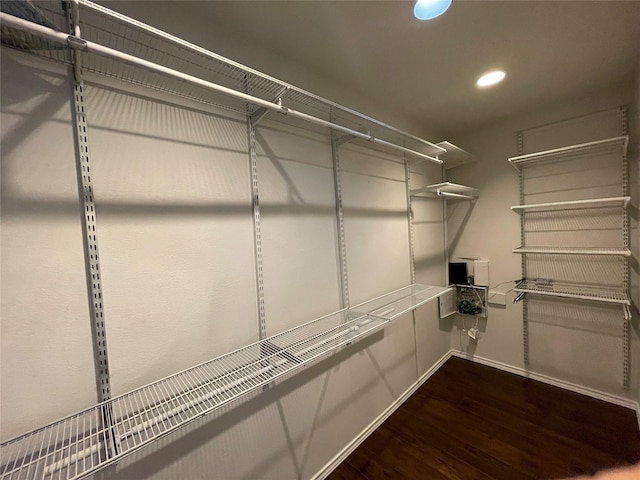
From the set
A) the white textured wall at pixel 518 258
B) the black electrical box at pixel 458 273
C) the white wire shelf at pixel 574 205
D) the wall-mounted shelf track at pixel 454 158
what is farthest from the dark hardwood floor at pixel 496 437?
the wall-mounted shelf track at pixel 454 158

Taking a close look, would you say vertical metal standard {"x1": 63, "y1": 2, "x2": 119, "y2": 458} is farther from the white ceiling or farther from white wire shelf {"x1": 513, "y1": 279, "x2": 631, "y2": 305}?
white wire shelf {"x1": 513, "y1": 279, "x2": 631, "y2": 305}

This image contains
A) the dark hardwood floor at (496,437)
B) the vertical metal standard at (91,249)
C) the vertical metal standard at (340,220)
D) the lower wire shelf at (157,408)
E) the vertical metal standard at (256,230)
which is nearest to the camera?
the lower wire shelf at (157,408)

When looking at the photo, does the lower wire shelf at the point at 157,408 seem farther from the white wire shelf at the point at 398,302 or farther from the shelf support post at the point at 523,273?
the shelf support post at the point at 523,273

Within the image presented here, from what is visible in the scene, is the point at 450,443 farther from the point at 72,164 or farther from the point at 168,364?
the point at 72,164

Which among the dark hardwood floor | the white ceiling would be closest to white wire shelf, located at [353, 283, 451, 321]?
the dark hardwood floor

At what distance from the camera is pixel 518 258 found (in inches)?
96.6

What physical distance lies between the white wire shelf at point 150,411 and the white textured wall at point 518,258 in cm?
197

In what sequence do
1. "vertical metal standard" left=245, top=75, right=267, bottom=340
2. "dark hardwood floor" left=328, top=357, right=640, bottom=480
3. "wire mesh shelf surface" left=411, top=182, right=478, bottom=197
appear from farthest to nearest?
"wire mesh shelf surface" left=411, top=182, right=478, bottom=197 → "dark hardwood floor" left=328, top=357, right=640, bottom=480 → "vertical metal standard" left=245, top=75, right=267, bottom=340

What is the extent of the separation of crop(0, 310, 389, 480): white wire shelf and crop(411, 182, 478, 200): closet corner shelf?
4.33 feet

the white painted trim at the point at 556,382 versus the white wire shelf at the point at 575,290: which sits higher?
the white wire shelf at the point at 575,290

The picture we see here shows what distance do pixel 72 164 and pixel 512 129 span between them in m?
3.21

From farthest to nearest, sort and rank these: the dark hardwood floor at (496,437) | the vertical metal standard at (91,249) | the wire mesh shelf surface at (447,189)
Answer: the wire mesh shelf surface at (447,189)
the dark hardwood floor at (496,437)
the vertical metal standard at (91,249)

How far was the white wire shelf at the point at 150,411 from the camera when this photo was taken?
0.71 metres

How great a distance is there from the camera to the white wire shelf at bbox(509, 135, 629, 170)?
1827 mm
